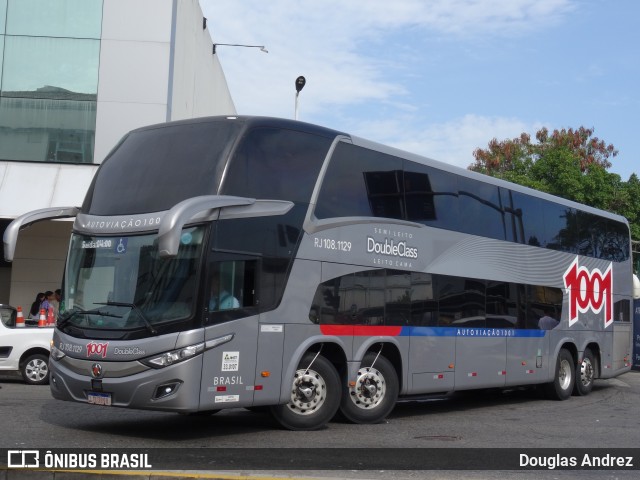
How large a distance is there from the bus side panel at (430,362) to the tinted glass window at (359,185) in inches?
80.3

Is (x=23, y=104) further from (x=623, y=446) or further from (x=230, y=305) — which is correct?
(x=623, y=446)

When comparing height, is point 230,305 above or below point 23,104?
below

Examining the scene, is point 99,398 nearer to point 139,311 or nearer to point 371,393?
point 139,311

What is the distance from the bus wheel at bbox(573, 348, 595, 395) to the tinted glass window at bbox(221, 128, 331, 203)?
9524mm

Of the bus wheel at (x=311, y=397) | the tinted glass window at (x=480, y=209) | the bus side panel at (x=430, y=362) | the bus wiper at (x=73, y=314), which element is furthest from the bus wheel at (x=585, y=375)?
the bus wiper at (x=73, y=314)

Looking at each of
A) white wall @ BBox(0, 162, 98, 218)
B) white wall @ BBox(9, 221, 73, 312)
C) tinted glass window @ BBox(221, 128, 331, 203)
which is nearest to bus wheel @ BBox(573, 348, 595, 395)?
tinted glass window @ BBox(221, 128, 331, 203)

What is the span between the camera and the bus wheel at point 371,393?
41.5 feet

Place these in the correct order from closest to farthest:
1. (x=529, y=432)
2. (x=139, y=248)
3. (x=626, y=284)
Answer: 1. (x=139, y=248)
2. (x=529, y=432)
3. (x=626, y=284)

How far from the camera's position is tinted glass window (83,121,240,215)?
10.9 metres

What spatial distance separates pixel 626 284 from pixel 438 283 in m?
8.79

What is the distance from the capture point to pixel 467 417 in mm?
14766

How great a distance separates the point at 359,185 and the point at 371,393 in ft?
9.86

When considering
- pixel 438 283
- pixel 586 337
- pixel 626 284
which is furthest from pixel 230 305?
pixel 626 284

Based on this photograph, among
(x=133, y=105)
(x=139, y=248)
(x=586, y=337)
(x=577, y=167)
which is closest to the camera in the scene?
(x=139, y=248)
